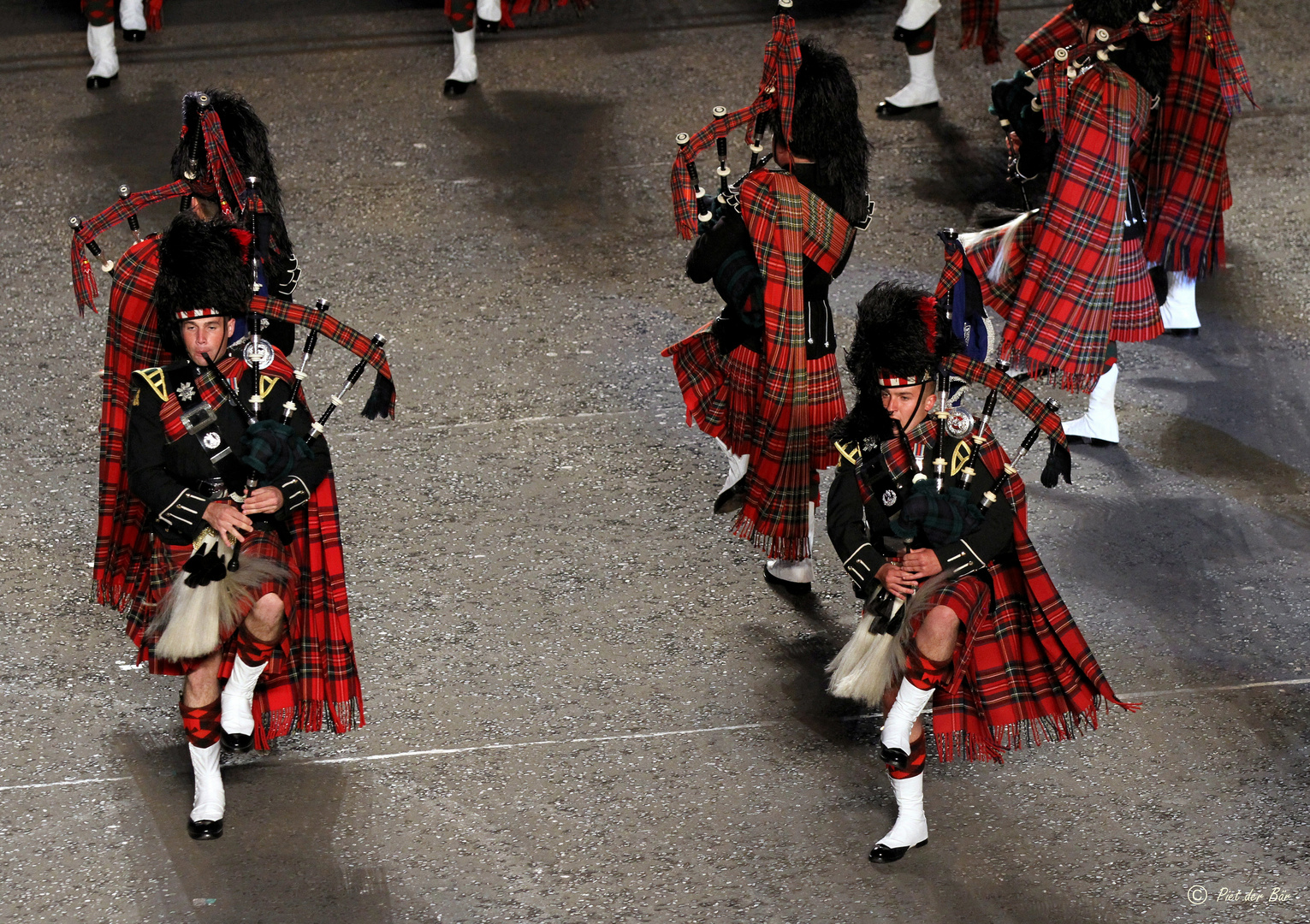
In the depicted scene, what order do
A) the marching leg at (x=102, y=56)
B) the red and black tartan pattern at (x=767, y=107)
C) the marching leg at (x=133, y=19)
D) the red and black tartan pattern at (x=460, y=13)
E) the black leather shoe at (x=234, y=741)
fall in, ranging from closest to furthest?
the black leather shoe at (x=234, y=741) → the red and black tartan pattern at (x=767, y=107) → the red and black tartan pattern at (x=460, y=13) → the marching leg at (x=102, y=56) → the marching leg at (x=133, y=19)

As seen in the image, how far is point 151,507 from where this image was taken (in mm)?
3625

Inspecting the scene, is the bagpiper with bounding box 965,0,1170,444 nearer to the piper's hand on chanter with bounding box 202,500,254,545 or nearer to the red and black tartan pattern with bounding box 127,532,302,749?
the red and black tartan pattern with bounding box 127,532,302,749

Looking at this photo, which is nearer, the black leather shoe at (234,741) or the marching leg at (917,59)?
the black leather shoe at (234,741)

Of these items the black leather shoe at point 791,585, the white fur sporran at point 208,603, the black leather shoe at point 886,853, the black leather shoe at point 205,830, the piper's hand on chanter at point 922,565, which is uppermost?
the piper's hand on chanter at point 922,565

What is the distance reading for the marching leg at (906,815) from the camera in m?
3.63

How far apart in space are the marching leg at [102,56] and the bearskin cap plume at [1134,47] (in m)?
4.50

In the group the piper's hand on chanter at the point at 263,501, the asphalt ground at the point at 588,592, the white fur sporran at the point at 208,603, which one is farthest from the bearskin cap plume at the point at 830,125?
the white fur sporran at the point at 208,603

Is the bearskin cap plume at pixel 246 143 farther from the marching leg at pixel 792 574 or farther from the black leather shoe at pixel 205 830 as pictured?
the marching leg at pixel 792 574

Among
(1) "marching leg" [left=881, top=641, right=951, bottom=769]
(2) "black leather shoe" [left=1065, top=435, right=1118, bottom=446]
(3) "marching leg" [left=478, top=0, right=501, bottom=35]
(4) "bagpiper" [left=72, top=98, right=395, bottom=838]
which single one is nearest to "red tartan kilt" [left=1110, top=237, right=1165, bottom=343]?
(2) "black leather shoe" [left=1065, top=435, right=1118, bottom=446]

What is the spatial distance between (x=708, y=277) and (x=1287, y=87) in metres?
4.25

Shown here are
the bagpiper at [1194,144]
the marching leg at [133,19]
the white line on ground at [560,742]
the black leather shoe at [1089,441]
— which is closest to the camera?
Answer: the white line on ground at [560,742]

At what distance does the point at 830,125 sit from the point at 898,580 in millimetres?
1257

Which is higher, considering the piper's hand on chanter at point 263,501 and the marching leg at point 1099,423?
the piper's hand on chanter at point 263,501

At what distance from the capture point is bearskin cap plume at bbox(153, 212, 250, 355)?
3.55 m
